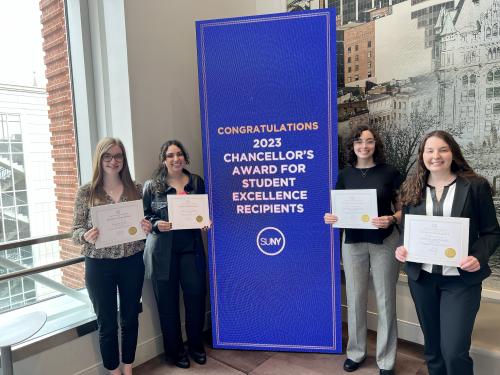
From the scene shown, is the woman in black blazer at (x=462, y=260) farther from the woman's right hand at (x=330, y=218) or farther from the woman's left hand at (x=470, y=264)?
the woman's right hand at (x=330, y=218)

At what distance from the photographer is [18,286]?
2.42 metres

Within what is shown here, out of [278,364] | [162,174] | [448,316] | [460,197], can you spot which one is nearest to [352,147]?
[460,197]

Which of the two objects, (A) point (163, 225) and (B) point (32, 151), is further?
(B) point (32, 151)

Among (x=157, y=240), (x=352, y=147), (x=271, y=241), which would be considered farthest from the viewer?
(x=271, y=241)

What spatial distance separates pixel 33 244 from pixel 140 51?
1509 millimetres

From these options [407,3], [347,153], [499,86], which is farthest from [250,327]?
[407,3]

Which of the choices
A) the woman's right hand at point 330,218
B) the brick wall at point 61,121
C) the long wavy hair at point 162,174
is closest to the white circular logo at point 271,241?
the woman's right hand at point 330,218

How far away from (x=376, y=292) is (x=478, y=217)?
88cm

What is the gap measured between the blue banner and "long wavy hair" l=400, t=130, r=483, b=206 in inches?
25.9

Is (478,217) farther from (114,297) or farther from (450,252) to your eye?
(114,297)

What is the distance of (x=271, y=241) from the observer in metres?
2.68

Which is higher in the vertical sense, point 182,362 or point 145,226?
point 145,226

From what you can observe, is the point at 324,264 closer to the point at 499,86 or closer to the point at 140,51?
the point at 499,86

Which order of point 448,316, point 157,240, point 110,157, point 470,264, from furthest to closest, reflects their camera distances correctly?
point 157,240, point 110,157, point 448,316, point 470,264
